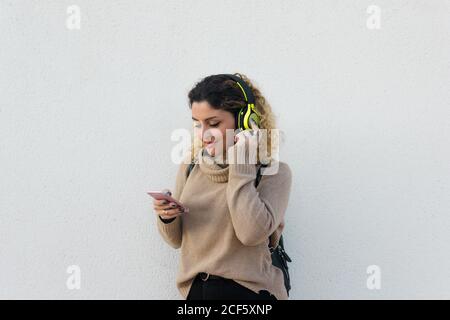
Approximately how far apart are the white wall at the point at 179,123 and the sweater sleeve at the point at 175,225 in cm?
25

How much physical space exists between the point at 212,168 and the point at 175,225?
0.24m

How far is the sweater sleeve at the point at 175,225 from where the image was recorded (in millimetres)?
1776

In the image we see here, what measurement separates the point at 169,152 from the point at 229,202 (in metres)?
0.62

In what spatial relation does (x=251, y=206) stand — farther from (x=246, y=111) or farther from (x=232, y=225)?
(x=246, y=111)

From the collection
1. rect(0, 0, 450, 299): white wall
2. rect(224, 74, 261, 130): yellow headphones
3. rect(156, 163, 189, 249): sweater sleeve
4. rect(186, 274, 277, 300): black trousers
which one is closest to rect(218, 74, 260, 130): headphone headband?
rect(224, 74, 261, 130): yellow headphones

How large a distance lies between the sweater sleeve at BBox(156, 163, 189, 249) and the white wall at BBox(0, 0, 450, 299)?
0.84 feet

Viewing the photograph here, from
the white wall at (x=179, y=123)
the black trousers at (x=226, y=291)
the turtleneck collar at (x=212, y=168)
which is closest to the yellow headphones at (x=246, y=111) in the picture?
the turtleneck collar at (x=212, y=168)

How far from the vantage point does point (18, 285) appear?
216cm

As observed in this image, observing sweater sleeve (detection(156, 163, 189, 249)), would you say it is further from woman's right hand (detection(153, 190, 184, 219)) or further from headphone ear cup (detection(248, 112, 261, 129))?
headphone ear cup (detection(248, 112, 261, 129))

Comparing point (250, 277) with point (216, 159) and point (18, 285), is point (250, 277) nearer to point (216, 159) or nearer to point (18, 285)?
point (216, 159)

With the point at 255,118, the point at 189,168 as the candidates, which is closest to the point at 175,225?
the point at 189,168

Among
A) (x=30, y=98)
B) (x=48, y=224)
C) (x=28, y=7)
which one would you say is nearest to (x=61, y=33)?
(x=28, y=7)

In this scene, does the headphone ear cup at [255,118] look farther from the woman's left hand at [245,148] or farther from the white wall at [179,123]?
the white wall at [179,123]

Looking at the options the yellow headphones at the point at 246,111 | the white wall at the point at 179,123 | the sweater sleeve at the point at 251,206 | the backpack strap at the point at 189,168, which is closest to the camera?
the sweater sleeve at the point at 251,206
